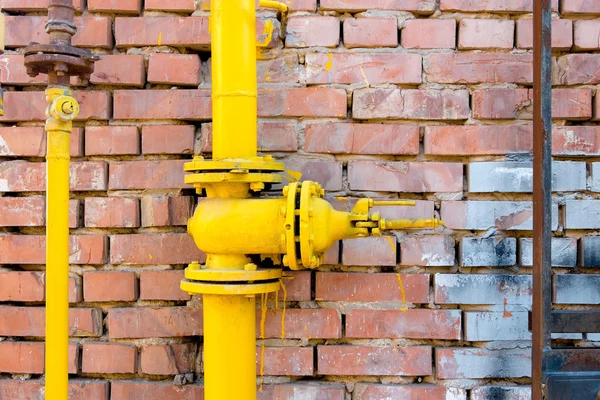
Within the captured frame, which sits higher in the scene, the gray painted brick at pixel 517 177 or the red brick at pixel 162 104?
the red brick at pixel 162 104

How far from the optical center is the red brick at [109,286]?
140 centimetres

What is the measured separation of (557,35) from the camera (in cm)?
139

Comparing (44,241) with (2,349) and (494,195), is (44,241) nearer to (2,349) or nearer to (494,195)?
(2,349)

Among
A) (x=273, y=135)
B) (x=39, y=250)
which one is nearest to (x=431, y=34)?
(x=273, y=135)

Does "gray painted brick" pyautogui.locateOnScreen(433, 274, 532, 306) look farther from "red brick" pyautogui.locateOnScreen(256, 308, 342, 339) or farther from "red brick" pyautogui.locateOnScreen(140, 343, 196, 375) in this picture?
"red brick" pyautogui.locateOnScreen(140, 343, 196, 375)

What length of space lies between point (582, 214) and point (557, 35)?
1.54ft

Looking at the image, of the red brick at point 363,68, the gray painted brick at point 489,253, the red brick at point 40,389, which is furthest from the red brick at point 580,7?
the red brick at point 40,389

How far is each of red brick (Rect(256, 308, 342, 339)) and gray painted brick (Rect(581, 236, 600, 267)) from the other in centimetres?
64

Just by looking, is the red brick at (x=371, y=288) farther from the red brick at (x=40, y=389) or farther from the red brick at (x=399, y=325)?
the red brick at (x=40, y=389)

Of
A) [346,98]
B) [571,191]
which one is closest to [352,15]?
[346,98]

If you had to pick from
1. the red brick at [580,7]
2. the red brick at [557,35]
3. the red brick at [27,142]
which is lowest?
the red brick at [27,142]

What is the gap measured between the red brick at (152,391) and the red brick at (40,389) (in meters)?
0.03

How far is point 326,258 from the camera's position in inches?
54.1

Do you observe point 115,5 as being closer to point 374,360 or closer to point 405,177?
point 405,177
